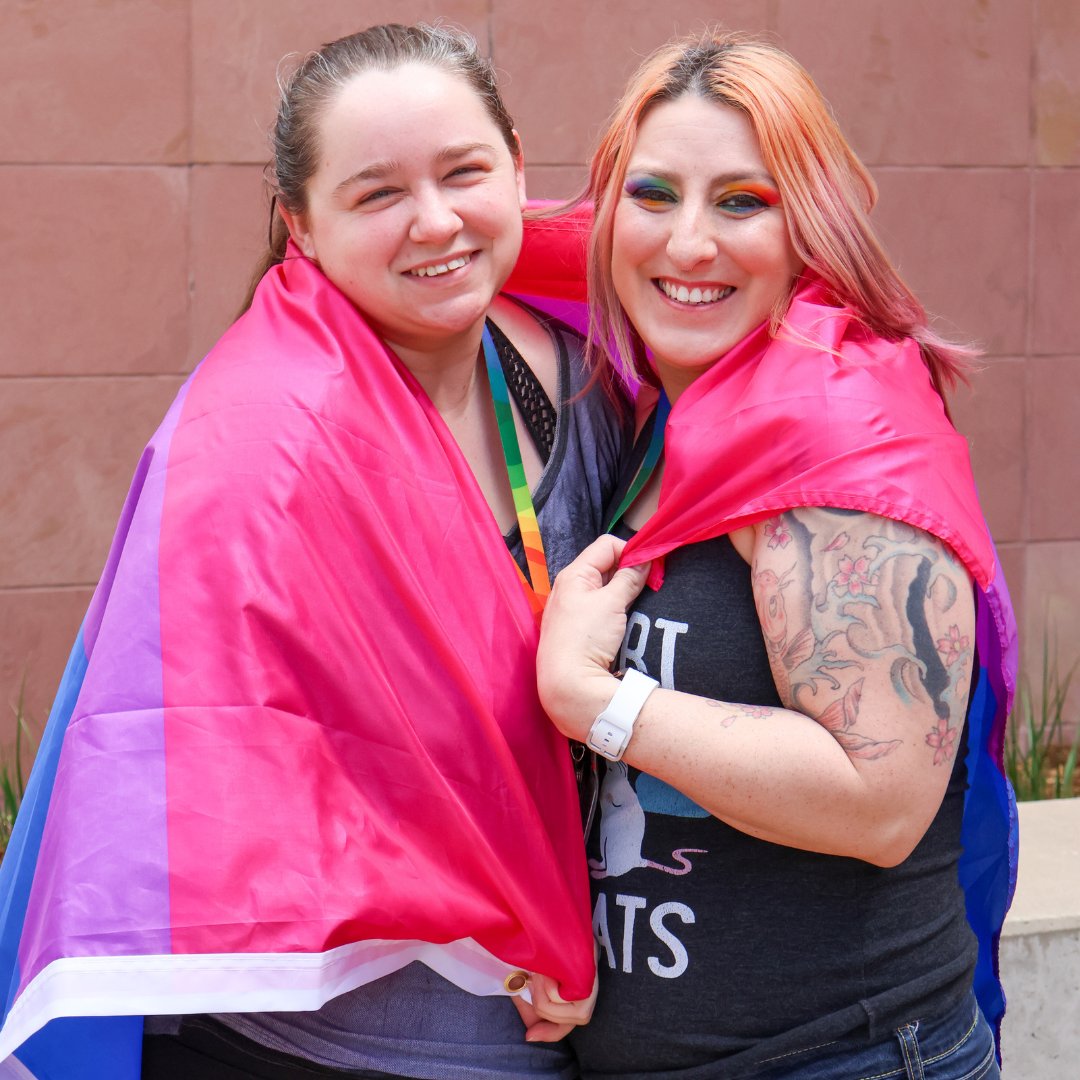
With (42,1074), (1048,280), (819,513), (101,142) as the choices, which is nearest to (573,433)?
(819,513)

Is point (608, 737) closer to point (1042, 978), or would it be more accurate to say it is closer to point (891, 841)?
point (891, 841)

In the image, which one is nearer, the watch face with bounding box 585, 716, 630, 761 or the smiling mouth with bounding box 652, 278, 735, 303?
the watch face with bounding box 585, 716, 630, 761

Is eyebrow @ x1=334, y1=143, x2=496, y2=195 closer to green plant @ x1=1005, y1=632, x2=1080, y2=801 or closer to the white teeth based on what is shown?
the white teeth

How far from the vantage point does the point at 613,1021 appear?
1716mm

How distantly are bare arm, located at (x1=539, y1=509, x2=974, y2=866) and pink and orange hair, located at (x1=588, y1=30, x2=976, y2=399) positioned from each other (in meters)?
0.33

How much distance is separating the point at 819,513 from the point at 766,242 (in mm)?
398

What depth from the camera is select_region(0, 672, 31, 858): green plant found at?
3445 millimetres

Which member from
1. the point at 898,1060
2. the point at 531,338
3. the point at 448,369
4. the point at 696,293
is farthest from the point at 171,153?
the point at 898,1060

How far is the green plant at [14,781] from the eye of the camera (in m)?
3.45

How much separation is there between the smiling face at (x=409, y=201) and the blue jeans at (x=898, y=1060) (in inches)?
41.3

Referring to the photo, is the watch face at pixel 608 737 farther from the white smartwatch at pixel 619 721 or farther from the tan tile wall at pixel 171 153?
the tan tile wall at pixel 171 153

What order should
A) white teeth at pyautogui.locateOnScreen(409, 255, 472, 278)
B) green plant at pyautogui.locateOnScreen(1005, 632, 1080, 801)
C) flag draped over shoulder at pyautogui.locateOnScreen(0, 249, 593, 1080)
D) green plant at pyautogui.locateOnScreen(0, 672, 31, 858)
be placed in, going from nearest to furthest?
1. flag draped over shoulder at pyautogui.locateOnScreen(0, 249, 593, 1080)
2. white teeth at pyautogui.locateOnScreen(409, 255, 472, 278)
3. green plant at pyautogui.locateOnScreen(0, 672, 31, 858)
4. green plant at pyautogui.locateOnScreen(1005, 632, 1080, 801)

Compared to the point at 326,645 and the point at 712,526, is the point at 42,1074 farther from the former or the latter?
the point at 712,526

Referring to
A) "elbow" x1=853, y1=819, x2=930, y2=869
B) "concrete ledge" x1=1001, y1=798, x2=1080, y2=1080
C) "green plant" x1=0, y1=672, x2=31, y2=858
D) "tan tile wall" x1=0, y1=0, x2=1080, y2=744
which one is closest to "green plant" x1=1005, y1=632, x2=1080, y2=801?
"concrete ledge" x1=1001, y1=798, x2=1080, y2=1080
